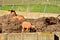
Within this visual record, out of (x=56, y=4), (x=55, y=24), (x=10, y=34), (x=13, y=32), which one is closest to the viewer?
(x=10, y=34)

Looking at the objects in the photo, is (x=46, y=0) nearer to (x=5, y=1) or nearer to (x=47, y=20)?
(x=5, y=1)

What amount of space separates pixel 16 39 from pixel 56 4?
2042 cm

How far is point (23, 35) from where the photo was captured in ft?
18.7

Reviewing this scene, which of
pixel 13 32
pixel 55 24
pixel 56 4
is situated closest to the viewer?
pixel 13 32

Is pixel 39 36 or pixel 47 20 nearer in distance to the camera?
pixel 39 36

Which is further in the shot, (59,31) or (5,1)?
(5,1)

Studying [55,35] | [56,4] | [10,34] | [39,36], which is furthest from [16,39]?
[56,4]

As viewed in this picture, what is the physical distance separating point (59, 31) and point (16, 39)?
121cm

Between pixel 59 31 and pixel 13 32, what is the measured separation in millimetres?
1189

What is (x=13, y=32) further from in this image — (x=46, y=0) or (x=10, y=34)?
(x=46, y=0)

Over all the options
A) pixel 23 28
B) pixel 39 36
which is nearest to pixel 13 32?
pixel 23 28

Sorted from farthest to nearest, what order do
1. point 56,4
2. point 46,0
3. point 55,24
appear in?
point 46,0 → point 56,4 → point 55,24

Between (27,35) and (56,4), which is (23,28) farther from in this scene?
(56,4)

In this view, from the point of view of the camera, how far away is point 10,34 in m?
5.70
